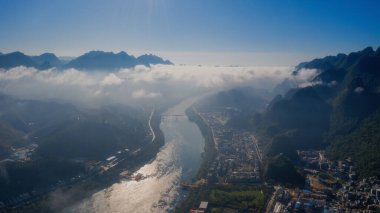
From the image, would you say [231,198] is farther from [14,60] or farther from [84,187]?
[14,60]

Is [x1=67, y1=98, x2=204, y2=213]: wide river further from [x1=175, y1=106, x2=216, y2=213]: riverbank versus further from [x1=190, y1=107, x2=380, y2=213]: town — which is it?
[x1=190, y1=107, x2=380, y2=213]: town

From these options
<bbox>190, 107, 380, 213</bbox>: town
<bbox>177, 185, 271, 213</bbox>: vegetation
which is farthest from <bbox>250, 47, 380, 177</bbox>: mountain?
<bbox>177, 185, 271, 213</bbox>: vegetation

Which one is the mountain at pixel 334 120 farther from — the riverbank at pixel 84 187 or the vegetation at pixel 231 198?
the riverbank at pixel 84 187

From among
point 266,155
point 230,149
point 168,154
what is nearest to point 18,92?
point 168,154

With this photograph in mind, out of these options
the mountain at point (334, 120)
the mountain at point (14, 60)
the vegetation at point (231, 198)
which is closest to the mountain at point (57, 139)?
the vegetation at point (231, 198)

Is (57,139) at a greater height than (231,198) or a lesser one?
greater

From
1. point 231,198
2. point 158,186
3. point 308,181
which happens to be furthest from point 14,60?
point 308,181

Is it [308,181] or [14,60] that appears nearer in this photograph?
[308,181]
